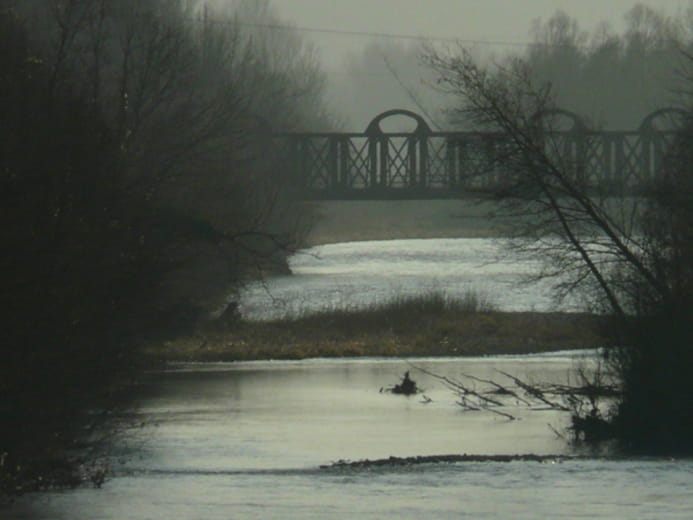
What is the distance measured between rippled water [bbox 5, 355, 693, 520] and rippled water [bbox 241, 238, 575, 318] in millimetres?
8301

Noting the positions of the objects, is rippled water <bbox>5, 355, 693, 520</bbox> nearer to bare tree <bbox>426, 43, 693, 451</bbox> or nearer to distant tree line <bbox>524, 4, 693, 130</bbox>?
bare tree <bbox>426, 43, 693, 451</bbox>

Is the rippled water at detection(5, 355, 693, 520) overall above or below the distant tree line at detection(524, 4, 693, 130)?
→ below

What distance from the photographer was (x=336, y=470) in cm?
2589

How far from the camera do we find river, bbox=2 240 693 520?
852 inches

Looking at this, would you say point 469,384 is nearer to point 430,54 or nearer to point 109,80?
point 430,54

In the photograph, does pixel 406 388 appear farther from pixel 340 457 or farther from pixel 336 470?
pixel 336 470

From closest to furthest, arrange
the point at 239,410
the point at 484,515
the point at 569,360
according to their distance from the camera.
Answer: the point at 484,515 < the point at 239,410 < the point at 569,360

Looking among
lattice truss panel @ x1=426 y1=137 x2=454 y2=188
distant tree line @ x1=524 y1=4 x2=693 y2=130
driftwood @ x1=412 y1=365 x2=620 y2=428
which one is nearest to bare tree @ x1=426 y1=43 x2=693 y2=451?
driftwood @ x1=412 y1=365 x2=620 y2=428

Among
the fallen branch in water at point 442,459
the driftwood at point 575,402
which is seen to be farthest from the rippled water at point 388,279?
the fallen branch in water at point 442,459

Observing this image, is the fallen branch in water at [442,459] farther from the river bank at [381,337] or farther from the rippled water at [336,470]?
the river bank at [381,337]

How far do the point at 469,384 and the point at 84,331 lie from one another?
17.7 m

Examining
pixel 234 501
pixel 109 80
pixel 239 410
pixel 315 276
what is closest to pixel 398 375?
pixel 239 410

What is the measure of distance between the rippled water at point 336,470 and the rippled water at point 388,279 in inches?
327

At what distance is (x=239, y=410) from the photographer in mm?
34938
